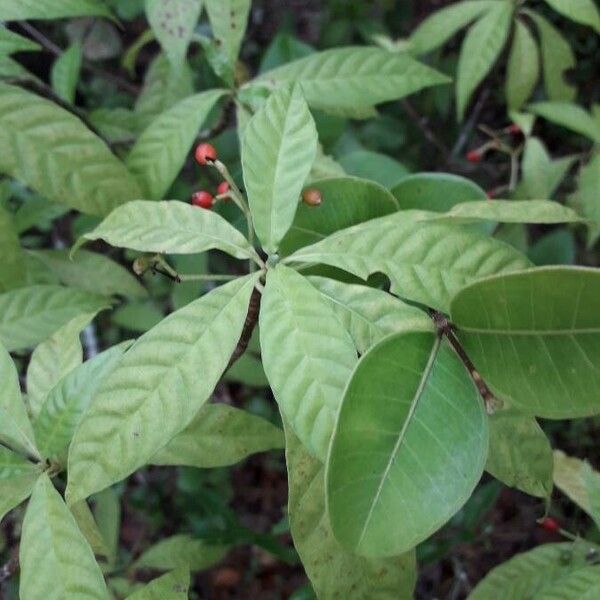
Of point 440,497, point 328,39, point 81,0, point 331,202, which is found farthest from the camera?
point 328,39

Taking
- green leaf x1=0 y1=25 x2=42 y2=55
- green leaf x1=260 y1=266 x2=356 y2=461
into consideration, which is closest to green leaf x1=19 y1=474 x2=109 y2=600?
green leaf x1=260 y1=266 x2=356 y2=461

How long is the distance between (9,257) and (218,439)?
445mm

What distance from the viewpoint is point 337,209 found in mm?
1011

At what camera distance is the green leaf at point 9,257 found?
1.12 m

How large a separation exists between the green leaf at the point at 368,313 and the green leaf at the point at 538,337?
0.07 meters

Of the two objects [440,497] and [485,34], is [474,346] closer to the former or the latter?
[440,497]

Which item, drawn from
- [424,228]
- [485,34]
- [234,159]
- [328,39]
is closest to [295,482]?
[424,228]

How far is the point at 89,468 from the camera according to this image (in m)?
0.75

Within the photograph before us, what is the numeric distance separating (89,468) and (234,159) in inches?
39.9

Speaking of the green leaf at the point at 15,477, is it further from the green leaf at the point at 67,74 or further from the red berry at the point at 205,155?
the green leaf at the point at 67,74

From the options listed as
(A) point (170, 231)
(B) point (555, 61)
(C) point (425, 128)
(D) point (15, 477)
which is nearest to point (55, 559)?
(D) point (15, 477)

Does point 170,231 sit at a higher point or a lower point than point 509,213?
lower

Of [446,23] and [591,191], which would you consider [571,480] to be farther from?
[446,23]

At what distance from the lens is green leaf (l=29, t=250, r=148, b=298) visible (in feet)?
4.76
